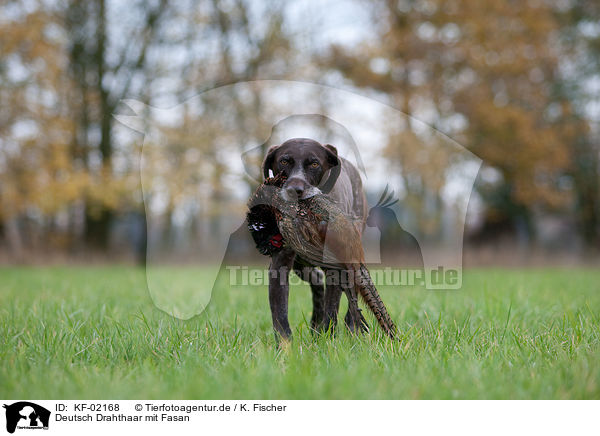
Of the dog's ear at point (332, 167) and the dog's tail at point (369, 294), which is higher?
the dog's ear at point (332, 167)

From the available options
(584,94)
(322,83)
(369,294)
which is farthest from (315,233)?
(584,94)

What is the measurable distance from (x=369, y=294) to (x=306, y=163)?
815 millimetres

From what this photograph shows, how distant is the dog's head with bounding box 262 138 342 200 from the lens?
2770mm

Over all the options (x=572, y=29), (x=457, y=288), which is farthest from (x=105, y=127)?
(x=572, y=29)

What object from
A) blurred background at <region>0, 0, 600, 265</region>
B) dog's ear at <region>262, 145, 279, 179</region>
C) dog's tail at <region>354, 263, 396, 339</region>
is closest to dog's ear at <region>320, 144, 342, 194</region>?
dog's ear at <region>262, 145, 279, 179</region>

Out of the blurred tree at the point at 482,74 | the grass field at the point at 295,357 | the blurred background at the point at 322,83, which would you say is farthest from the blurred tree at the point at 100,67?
the grass field at the point at 295,357

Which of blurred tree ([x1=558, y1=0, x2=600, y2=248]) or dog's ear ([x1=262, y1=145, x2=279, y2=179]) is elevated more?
blurred tree ([x1=558, y1=0, x2=600, y2=248])

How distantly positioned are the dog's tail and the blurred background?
8.38 m

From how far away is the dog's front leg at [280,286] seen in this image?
9.37 feet

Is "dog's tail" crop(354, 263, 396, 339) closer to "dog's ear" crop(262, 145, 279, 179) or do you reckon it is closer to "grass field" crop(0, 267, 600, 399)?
"grass field" crop(0, 267, 600, 399)

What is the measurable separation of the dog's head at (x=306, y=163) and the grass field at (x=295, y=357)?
35.0 inches

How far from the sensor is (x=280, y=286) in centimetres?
288
